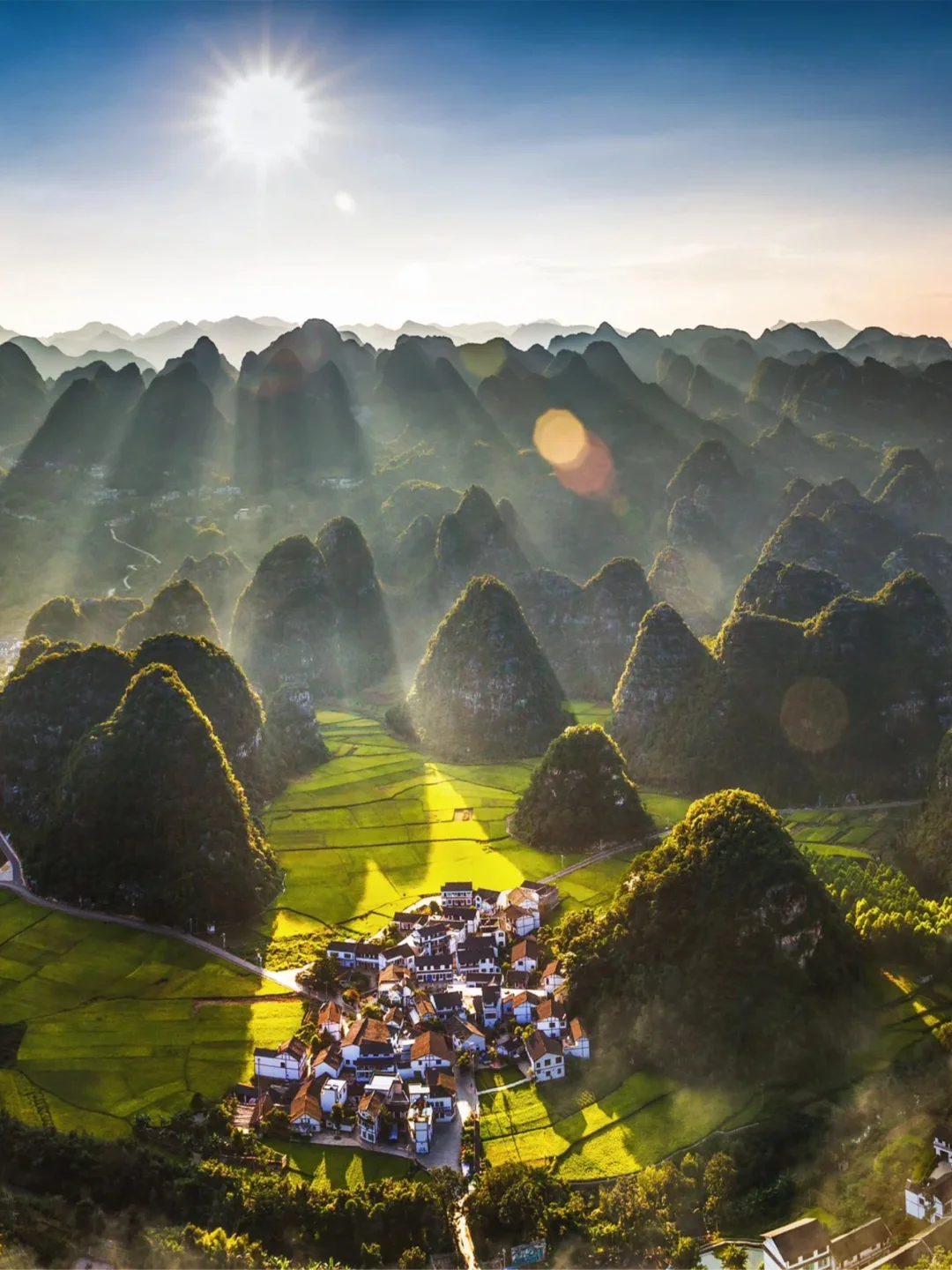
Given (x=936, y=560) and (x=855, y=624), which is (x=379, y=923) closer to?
(x=855, y=624)

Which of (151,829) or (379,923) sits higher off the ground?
(151,829)

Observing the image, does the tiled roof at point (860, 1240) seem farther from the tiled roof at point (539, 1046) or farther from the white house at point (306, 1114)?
the white house at point (306, 1114)

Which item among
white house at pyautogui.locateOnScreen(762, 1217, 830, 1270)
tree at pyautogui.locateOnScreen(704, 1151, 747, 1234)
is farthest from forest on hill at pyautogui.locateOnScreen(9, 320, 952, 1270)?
white house at pyautogui.locateOnScreen(762, 1217, 830, 1270)

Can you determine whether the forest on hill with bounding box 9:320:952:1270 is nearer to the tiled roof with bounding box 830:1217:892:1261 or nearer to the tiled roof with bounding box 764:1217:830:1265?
the tiled roof with bounding box 830:1217:892:1261

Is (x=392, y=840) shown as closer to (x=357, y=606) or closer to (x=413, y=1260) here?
(x=413, y=1260)

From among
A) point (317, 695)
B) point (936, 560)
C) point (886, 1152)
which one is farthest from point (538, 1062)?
point (936, 560)

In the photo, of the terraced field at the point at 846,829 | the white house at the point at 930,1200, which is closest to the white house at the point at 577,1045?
the white house at the point at 930,1200

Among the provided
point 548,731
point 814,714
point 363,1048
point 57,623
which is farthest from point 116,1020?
point 57,623
